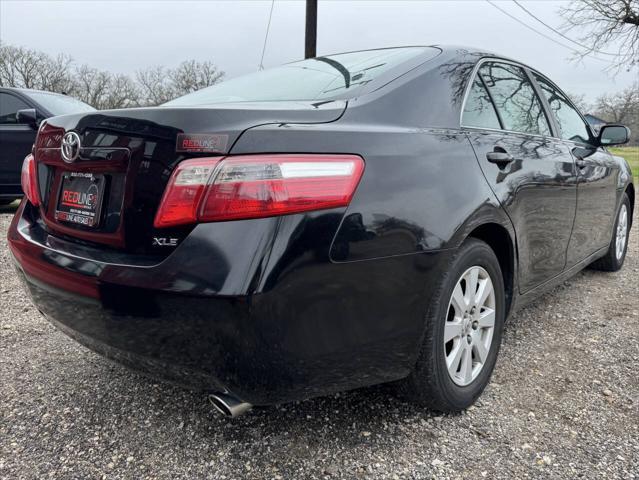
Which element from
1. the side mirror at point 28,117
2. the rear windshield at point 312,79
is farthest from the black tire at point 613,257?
the side mirror at point 28,117

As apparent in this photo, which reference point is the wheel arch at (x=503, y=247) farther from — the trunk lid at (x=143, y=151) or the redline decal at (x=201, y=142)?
the redline decal at (x=201, y=142)

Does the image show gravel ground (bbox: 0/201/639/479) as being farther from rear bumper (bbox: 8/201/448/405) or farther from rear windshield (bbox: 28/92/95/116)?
rear windshield (bbox: 28/92/95/116)

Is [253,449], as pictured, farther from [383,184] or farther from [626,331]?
[626,331]

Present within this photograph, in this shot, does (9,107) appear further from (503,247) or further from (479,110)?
(503,247)

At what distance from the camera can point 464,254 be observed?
73.9 inches

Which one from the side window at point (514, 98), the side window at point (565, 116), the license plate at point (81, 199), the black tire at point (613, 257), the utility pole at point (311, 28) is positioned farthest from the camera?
the utility pole at point (311, 28)

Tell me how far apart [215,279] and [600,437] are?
1.61 metres

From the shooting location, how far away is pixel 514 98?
2662 mm

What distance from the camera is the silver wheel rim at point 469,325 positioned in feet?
6.41

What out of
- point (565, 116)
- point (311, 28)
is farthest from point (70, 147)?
point (311, 28)

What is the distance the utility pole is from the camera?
1161 centimetres

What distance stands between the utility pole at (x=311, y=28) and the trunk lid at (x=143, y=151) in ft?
34.9

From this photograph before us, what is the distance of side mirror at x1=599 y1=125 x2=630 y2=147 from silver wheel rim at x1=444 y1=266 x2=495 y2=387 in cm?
213

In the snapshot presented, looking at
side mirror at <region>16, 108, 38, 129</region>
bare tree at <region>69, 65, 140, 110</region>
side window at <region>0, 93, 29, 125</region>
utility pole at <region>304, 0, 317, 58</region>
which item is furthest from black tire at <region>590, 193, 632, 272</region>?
bare tree at <region>69, 65, 140, 110</region>
